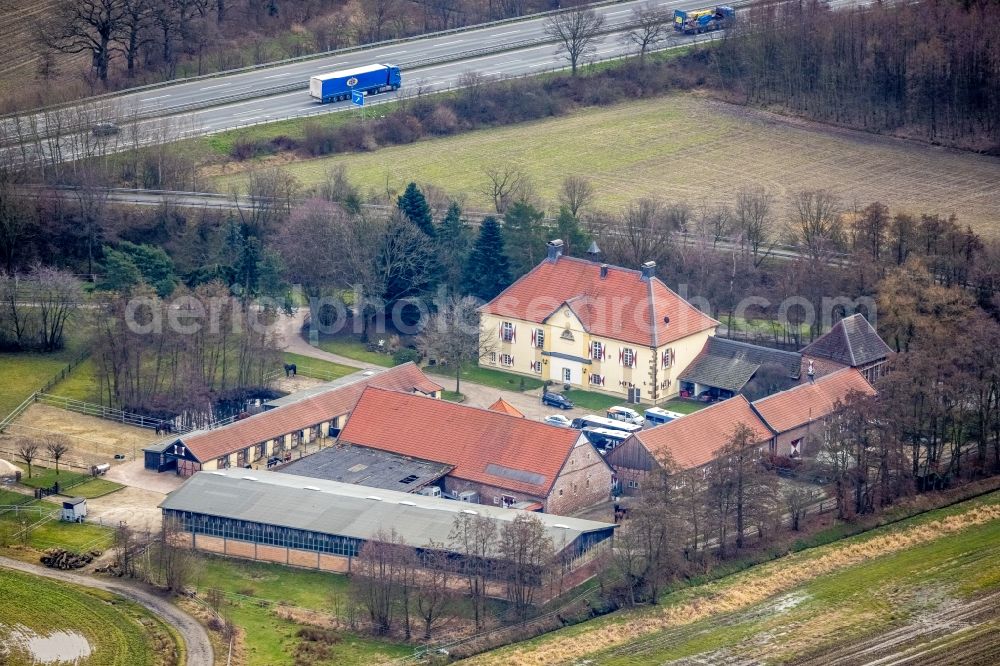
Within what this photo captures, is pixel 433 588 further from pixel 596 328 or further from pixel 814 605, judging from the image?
pixel 596 328

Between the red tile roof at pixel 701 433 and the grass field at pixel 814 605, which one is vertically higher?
the red tile roof at pixel 701 433

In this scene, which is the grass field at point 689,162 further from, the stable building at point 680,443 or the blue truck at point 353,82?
the stable building at point 680,443

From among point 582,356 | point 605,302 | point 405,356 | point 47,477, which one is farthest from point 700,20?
point 47,477

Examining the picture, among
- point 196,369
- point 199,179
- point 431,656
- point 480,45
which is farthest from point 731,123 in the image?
point 431,656

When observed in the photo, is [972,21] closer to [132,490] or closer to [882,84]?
[882,84]

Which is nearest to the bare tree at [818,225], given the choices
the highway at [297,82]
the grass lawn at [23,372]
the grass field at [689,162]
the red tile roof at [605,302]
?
the grass field at [689,162]

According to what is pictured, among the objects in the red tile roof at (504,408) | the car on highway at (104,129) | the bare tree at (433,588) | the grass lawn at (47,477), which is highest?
the car on highway at (104,129)

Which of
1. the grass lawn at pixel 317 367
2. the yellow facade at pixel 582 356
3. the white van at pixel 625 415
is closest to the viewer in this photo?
the white van at pixel 625 415
